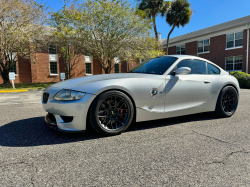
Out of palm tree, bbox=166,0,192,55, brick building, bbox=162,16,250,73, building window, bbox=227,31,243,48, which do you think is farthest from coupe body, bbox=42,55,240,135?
palm tree, bbox=166,0,192,55

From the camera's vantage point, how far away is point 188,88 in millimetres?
3723

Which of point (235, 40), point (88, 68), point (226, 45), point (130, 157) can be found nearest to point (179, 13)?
point (226, 45)

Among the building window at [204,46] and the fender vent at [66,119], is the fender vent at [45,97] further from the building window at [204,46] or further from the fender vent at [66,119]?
the building window at [204,46]

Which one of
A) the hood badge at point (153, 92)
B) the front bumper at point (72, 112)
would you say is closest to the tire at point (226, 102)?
the hood badge at point (153, 92)

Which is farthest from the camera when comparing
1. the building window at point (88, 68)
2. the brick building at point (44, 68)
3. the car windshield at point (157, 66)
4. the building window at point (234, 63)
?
the building window at point (88, 68)

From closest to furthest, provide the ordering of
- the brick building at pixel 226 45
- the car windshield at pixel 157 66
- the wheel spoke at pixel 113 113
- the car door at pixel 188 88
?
the wheel spoke at pixel 113 113 < the car door at pixel 188 88 < the car windshield at pixel 157 66 < the brick building at pixel 226 45

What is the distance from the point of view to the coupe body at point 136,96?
282 centimetres

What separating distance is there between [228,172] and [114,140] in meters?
1.55

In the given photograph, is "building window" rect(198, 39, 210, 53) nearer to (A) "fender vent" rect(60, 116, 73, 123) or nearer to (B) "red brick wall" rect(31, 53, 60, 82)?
(B) "red brick wall" rect(31, 53, 60, 82)

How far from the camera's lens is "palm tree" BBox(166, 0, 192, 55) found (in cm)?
2519

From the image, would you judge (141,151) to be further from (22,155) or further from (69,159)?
(22,155)

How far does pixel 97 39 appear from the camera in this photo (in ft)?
55.2

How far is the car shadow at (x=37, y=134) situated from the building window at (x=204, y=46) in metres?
25.4

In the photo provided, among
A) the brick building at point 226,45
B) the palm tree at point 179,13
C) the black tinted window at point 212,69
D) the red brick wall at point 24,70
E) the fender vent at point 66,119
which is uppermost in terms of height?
the palm tree at point 179,13
